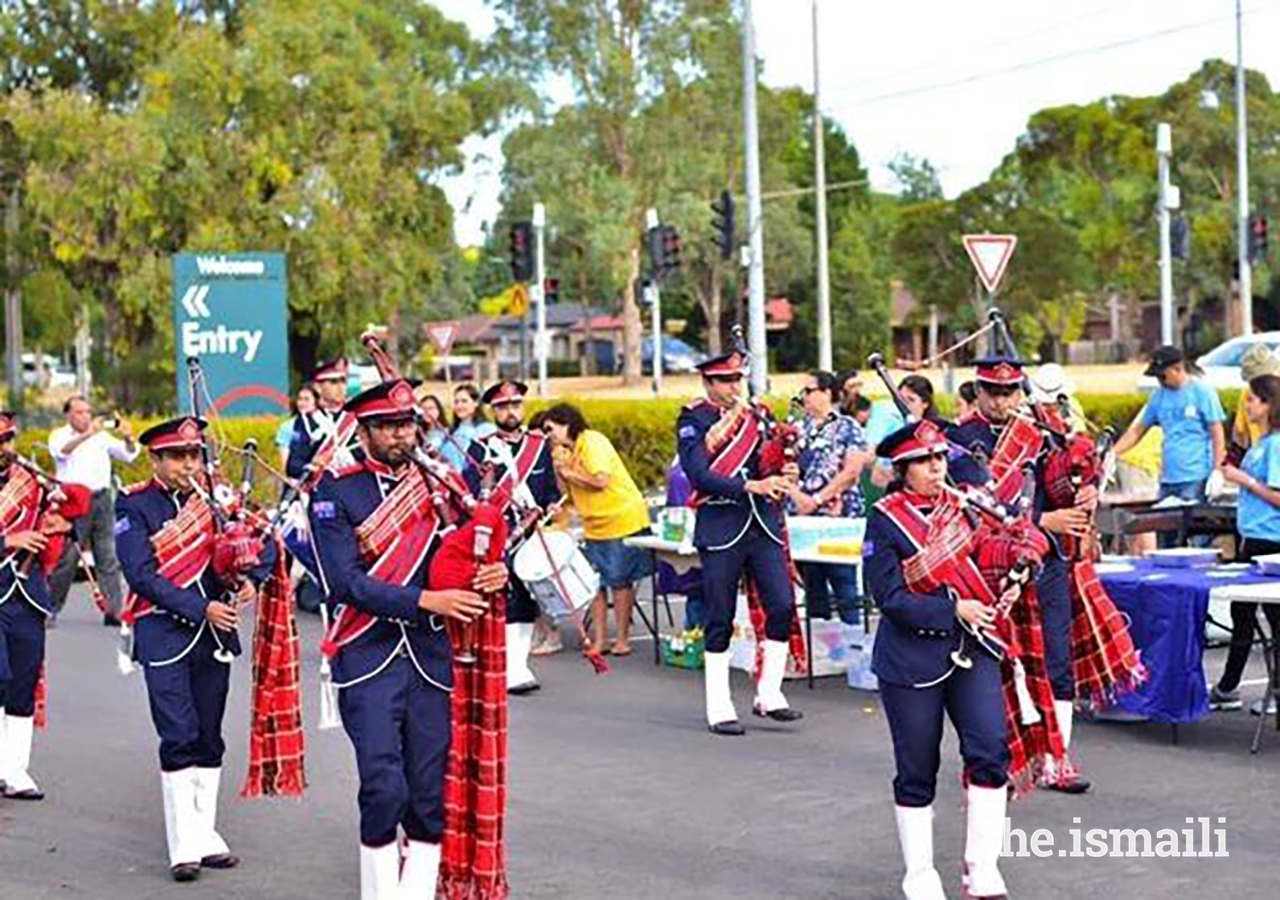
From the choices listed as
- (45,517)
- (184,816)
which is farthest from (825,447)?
(184,816)

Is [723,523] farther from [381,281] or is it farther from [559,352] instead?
[559,352]

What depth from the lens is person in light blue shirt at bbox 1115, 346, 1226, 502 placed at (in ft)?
44.7

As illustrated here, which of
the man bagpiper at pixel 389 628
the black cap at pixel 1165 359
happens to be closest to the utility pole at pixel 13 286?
the black cap at pixel 1165 359

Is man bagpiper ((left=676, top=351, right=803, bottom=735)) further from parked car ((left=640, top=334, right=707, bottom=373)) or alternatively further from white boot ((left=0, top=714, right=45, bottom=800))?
parked car ((left=640, top=334, right=707, bottom=373))

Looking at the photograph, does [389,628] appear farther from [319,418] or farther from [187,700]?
[319,418]

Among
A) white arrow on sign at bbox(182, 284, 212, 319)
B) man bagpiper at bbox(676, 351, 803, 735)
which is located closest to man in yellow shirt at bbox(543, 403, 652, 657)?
man bagpiper at bbox(676, 351, 803, 735)

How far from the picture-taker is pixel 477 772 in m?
7.25

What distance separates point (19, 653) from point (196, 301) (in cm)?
1494

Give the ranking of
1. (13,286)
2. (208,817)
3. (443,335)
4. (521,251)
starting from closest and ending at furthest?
1. (208,817)
2. (443,335)
3. (13,286)
4. (521,251)

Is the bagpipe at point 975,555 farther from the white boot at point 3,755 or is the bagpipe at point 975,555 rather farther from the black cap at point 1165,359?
the black cap at point 1165,359

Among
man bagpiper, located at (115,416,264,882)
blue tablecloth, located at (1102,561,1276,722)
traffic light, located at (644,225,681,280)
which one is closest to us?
man bagpiper, located at (115,416,264,882)

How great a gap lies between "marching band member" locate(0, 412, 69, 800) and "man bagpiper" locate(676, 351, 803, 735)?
10.6 ft

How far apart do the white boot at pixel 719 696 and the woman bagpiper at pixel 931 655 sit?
3.77m

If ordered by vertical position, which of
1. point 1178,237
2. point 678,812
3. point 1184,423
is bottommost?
point 678,812
